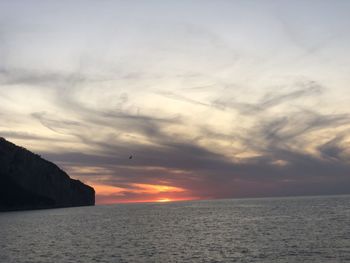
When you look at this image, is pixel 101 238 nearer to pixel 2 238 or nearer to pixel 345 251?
pixel 2 238

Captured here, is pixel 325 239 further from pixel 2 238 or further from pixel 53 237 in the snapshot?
pixel 2 238

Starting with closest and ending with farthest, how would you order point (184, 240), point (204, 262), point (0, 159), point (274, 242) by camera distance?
point (204, 262), point (274, 242), point (184, 240), point (0, 159)

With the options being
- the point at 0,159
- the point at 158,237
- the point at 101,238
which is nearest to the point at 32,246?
the point at 101,238

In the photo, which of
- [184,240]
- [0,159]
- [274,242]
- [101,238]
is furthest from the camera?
[0,159]

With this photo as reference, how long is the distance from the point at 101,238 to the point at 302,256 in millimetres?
42412

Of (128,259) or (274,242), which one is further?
(274,242)

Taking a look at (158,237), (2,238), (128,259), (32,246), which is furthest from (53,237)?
(128,259)

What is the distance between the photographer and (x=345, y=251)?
191ft

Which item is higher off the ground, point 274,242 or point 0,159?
point 0,159

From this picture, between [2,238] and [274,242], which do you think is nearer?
[274,242]

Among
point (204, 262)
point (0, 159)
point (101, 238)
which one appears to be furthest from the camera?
point (0, 159)

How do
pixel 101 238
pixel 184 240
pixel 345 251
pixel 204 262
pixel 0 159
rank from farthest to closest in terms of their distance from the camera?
pixel 0 159 → pixel 101 238 → pixel 184 240 → pixel 345 251 → pixel 204 262

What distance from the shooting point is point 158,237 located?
85000 mm

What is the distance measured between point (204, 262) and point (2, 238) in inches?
2043
